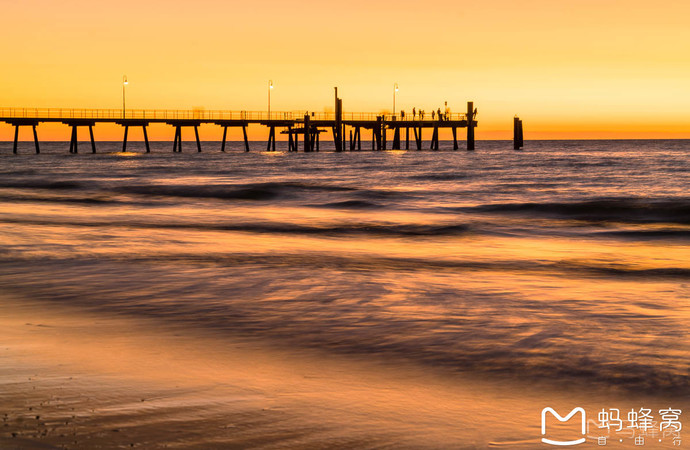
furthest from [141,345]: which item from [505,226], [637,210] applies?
[637,210]

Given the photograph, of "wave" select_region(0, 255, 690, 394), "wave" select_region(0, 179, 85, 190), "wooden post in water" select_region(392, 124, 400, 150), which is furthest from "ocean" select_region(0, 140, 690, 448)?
"wooden post in water" select_region(392, 124, 400, 150)

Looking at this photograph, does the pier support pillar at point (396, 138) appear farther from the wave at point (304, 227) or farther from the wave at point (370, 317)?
the wave at point (370, 317)

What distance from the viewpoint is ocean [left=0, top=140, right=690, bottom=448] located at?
6.26 meters

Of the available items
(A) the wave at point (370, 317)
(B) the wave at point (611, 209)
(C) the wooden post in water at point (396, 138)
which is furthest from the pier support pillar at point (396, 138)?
(A) the wave at point (370, 317)

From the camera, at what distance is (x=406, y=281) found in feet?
33.0

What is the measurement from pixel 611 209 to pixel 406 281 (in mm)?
16904

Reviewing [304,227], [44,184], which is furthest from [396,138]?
[304,227]

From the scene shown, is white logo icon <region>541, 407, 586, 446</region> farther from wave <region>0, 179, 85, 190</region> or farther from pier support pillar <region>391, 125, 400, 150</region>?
pier support pillar <region>391, 125, 400, 150</region>

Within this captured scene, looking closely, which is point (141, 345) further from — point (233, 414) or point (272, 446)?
point (272, 446)

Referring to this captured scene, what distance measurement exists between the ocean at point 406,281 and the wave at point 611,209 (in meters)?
0.11

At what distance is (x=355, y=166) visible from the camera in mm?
56812

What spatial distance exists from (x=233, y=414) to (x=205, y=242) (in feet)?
33.3
